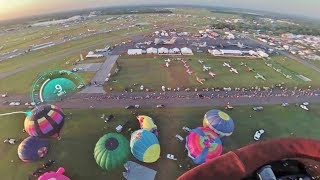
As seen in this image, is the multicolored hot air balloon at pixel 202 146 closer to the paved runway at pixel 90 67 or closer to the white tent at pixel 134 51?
the paved runway at pixel 90 67

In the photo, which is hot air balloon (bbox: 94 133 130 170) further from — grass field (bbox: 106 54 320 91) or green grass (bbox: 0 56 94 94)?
green grass (bbox: 0 56 94 94)

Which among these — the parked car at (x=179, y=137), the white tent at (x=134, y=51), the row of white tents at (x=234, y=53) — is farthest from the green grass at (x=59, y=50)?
the parked car at (x=179, y=137)

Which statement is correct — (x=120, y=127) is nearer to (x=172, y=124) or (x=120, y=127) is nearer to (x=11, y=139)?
(x=172, y=124)

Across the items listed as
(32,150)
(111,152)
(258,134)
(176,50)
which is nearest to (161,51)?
(176,50)

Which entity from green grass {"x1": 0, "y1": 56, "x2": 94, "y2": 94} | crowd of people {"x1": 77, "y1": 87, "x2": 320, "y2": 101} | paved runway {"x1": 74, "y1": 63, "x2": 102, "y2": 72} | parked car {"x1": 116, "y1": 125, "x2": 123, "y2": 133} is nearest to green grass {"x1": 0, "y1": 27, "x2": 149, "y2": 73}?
green grass {"x1": 0, "y1": 56, "x2": 94, "y2": 94}

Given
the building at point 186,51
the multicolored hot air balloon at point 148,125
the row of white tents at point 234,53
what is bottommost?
the row of white tents at point 234,53

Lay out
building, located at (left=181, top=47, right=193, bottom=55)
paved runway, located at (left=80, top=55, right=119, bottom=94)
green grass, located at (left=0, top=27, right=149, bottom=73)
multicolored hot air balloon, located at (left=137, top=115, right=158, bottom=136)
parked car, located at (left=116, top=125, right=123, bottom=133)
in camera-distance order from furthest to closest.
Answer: building, located at (left=181, top=47, right=193, bottom=55), green grass, located at (left=0, top=27, right=149, bottom=73), paved runway, located at (left=80, top=55, right=119, bottom=94), parked car, located at (left=116, top=125, right=123, bottom=133), multicolored hot air balloon, located at (left=137, top=115, right=158, bottom=136)

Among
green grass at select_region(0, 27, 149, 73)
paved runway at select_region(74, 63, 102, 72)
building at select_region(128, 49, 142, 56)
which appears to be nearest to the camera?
paved runway at select_region(74, 63, 102, 72)
